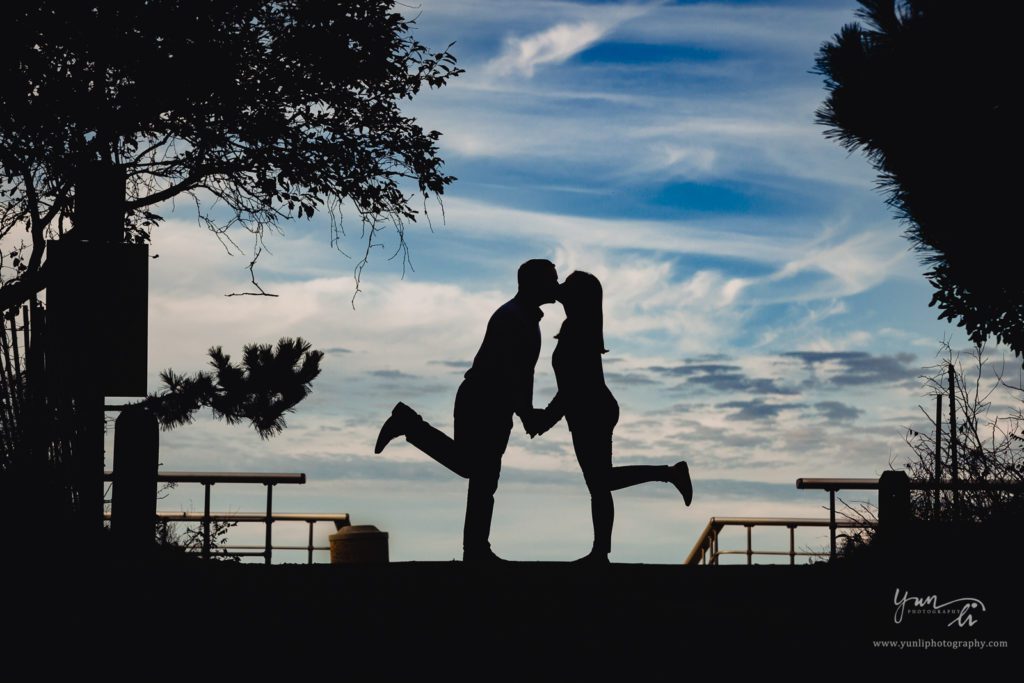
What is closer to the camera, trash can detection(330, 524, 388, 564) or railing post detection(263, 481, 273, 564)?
railing post detection(263, 481, 273, 564)

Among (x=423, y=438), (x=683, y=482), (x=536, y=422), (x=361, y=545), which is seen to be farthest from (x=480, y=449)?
(x=361, y=545)

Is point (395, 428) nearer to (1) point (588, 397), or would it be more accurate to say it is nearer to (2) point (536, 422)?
(2) point (536, 422)

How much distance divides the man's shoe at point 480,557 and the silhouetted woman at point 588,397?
2.57 feet

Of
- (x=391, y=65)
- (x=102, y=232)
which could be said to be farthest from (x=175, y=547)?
(x=391, y=65)

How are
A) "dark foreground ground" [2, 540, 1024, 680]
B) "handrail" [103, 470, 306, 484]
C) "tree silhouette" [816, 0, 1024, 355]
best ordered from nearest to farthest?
"dark foreground ground" [2, 540, 1024, 680], "handrail" [103, 470, 306, 484], "tree silhouette" [816, 0, 1024, 355]

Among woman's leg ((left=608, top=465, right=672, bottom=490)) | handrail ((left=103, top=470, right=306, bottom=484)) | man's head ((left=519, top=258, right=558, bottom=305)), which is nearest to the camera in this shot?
man's head ((left=519, top=258, right=558, bottom=305))

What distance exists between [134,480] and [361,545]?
6119mm

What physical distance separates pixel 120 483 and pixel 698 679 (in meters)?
5.28

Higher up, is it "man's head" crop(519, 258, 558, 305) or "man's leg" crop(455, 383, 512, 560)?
"man's head" crop(519, 258, 558, 305)

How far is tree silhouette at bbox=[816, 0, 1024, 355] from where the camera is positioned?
1831 centimetres

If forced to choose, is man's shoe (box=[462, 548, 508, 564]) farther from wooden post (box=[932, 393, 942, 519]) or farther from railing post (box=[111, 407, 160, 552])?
wooden post (box=[932, 393, 942, 519])

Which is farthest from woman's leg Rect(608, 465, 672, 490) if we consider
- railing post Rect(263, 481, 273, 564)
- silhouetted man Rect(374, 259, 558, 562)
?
railing post Rect(263, 481, 273, 564)

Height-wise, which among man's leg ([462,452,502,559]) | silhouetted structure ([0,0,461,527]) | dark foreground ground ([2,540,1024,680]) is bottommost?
dark foreground ground ([2,540,1024,680])

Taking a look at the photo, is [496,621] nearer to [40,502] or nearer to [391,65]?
[40,502]
